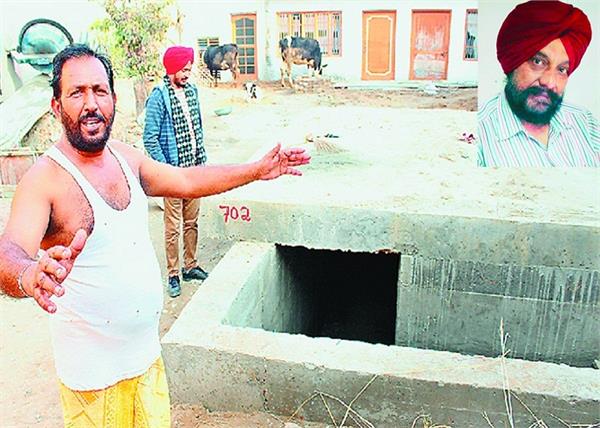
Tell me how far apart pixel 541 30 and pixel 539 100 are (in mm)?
456

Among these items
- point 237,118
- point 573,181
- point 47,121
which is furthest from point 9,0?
point 573,181

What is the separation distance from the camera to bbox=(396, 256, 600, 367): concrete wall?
13.1 ft

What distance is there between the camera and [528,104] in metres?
4.02

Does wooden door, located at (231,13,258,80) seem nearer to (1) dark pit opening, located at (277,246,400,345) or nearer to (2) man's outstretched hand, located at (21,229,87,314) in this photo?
(1) dark pit opening, located at (277,246,400,345)

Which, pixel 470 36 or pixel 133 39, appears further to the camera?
pixel 470 36

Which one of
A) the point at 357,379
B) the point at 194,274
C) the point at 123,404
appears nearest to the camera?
the point at 123,404

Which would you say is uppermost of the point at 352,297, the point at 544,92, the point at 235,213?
the point at 544,92

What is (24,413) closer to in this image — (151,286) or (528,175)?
(151,286)

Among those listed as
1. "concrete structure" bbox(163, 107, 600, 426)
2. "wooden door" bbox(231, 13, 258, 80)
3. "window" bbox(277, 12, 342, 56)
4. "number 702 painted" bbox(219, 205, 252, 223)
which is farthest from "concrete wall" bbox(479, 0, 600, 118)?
"wooden door" bbox(231, 13, 258, 80)

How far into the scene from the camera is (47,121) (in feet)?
30.0

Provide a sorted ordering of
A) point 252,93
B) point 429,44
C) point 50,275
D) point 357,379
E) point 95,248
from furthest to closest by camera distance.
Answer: point 429,44, point 252,93, point 357,379, point 95,248, point 50,275

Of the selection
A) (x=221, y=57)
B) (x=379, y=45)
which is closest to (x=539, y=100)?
(x=379, y=45)

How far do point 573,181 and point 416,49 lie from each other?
14131 millimetres

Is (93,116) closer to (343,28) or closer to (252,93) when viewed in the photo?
(252,93)
